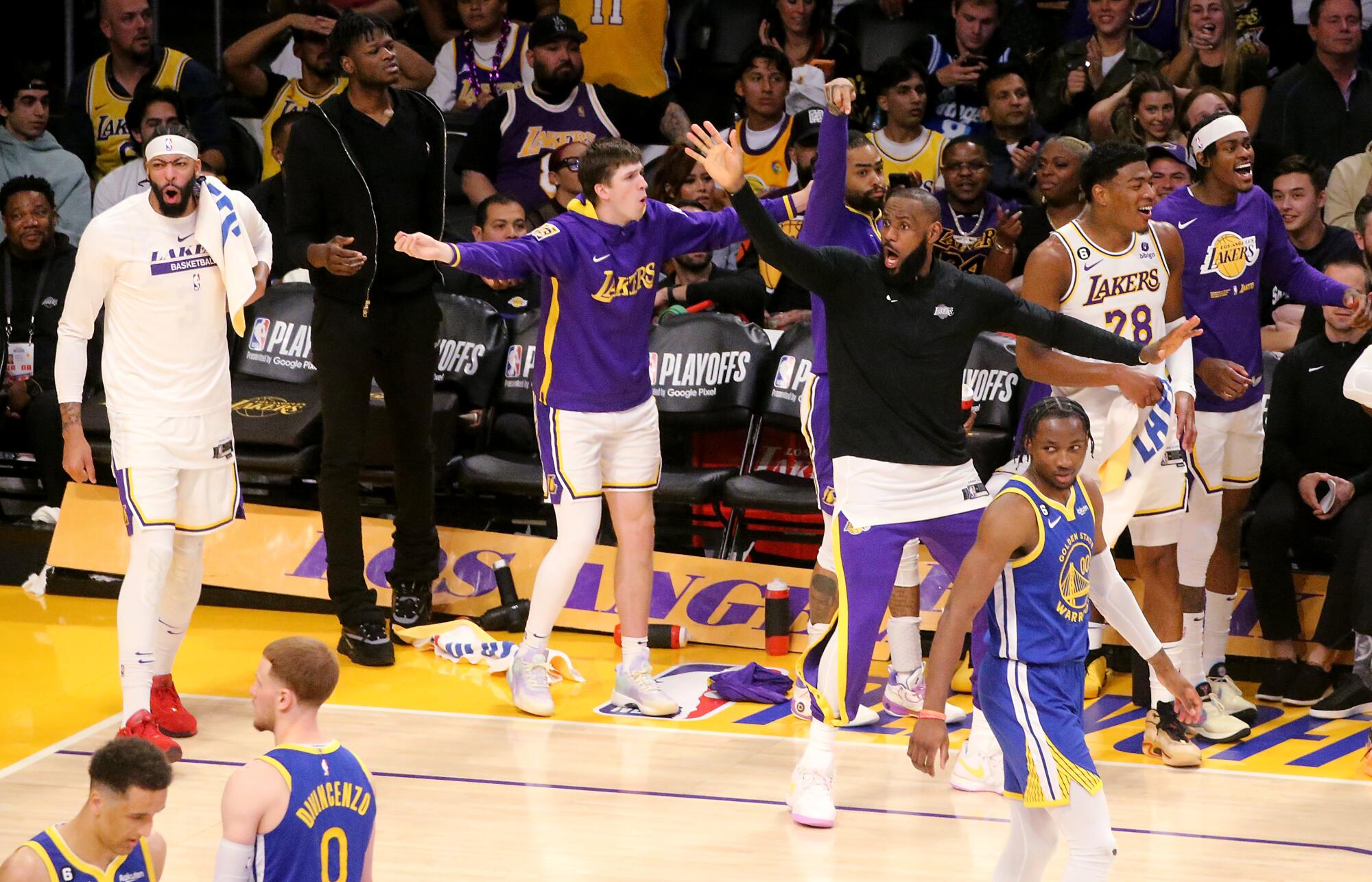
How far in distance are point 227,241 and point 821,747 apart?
2938 millimetres

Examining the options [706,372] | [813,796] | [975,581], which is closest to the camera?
[975,581]

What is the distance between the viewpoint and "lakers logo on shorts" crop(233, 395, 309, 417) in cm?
866

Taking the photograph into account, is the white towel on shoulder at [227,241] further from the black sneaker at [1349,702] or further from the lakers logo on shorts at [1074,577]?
the black sneaker at [1349,702]

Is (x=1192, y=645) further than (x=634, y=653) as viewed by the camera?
No

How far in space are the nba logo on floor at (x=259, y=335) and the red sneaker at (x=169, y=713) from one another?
2.84 meters

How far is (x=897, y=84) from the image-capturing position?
31.9 feet

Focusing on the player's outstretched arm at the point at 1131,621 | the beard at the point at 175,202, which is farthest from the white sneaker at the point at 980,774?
the beard at the point at 175,202

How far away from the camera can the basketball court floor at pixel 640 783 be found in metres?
5.42

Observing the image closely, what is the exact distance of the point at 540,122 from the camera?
10.3 m

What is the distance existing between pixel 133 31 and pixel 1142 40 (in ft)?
20.1

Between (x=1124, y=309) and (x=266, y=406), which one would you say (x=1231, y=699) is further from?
(x=266, y=406)

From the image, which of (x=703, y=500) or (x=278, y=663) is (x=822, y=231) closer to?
(x=703, y=500)

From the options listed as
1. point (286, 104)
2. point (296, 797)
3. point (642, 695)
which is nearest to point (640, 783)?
point (642, 695)

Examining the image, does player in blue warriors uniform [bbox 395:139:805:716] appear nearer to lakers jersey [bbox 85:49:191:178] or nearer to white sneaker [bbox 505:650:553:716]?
white sneaker [bbox 505:650:553:716]
